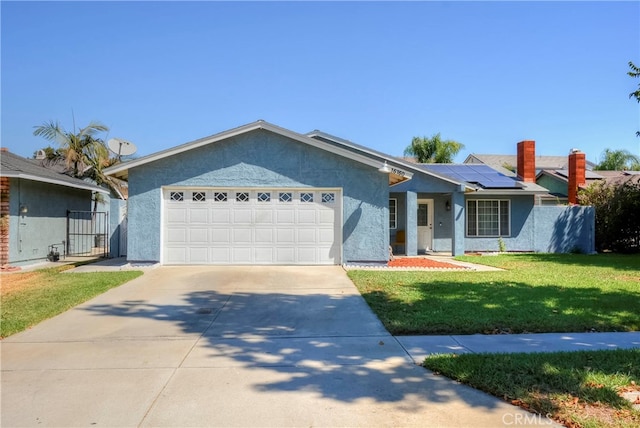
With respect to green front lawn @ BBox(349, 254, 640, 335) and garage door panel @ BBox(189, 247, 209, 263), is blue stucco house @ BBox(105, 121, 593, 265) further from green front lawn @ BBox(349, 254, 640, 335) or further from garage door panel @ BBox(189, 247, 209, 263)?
green front lawn @ BBox(349, 254, 640, 335)

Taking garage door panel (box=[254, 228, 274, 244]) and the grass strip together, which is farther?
garage door panel (box=[254, 228, 274, 244])

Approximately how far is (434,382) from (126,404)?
3.08 metres

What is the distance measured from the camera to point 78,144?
21.9m

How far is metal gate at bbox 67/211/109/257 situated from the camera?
1750cm

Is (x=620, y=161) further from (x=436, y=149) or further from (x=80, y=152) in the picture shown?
(x=80, y=152)

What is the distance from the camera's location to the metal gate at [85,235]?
17.5 metres

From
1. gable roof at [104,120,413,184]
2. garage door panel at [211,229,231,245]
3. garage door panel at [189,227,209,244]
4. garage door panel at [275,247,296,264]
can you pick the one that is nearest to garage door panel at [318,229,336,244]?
garage door panel at [275,247,296,264]

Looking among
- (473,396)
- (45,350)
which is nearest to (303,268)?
(45,350)

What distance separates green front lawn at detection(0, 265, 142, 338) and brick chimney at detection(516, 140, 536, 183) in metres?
17.8

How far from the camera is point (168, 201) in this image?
1301cm

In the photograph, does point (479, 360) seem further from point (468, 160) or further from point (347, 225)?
point (468, 160)

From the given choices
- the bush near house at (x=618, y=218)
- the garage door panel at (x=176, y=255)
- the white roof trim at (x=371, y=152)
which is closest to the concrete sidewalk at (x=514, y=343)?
the garage door panel at (x=176, y=255)

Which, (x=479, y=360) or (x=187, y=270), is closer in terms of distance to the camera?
(x=479, y=360)

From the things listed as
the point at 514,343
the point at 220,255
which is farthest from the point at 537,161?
the point at 514,343
